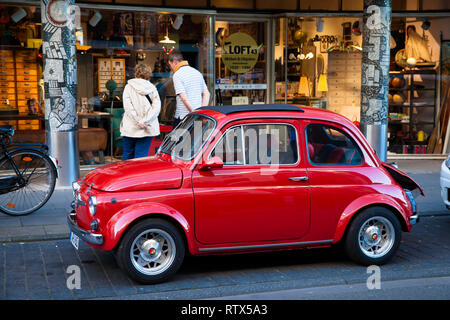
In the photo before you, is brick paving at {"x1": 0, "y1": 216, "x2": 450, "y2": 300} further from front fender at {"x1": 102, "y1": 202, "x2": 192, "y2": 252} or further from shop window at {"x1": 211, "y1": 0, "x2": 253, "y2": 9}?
shop window at {"x1": 211, "y1": 0, "x2": 253, "y2": 9}

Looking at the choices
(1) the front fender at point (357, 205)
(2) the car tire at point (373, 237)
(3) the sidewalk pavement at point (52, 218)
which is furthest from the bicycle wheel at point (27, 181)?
(2) the car tire at point (373, 237)

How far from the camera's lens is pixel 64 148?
403 inches

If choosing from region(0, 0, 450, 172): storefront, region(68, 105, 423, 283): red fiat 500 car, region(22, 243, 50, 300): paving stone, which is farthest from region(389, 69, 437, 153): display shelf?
region(22, 243, 50, 300): paving stone

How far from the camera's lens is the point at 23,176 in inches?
338

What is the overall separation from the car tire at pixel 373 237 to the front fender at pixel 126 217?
1881mm

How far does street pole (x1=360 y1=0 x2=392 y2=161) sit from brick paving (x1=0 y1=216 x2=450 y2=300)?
480cm

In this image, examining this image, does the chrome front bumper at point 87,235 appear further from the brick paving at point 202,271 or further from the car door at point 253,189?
the car door at point 253,189

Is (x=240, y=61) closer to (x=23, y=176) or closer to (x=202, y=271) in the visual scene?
(x=23, y=176)

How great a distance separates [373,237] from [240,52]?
8188mm

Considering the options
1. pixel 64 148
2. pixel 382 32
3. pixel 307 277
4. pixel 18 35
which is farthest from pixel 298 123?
pixel 18 35

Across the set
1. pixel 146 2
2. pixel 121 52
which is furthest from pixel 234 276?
pixel 146 2

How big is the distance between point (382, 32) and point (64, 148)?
639 centimetres

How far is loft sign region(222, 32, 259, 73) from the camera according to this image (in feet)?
45.6
